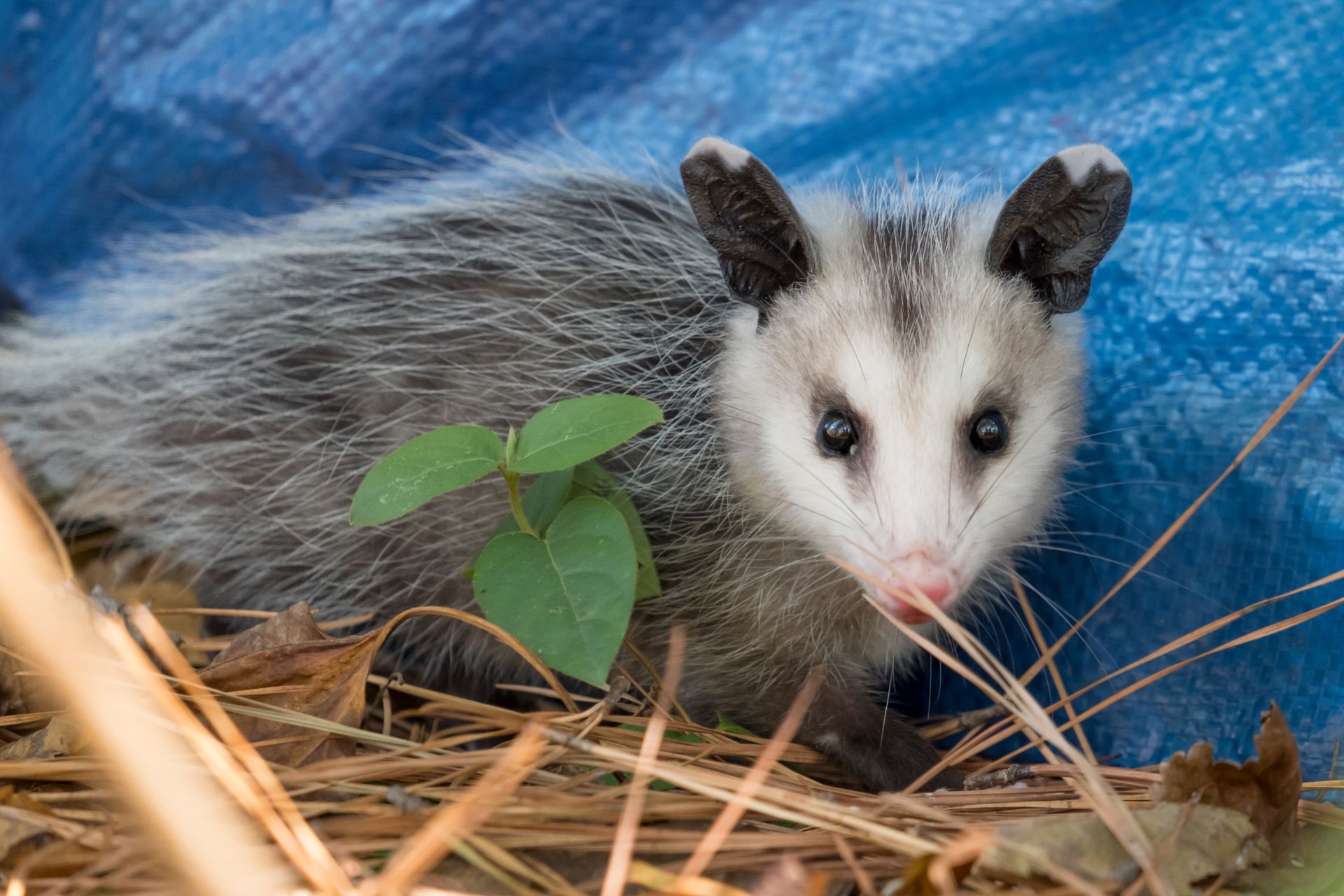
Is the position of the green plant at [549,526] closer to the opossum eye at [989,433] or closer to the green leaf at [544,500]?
the green leaf at [544,500]

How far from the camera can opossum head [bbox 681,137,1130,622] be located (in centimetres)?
147

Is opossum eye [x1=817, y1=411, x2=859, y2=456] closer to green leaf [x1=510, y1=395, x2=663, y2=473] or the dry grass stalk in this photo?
green leaf [x1=510, y1=395, x2=663, y2=473]

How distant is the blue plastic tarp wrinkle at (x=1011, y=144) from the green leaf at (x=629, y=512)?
0.61 meters

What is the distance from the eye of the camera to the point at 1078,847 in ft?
4.03

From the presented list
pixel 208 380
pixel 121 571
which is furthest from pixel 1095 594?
pixel 121 571

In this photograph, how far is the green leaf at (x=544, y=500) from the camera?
1612 mm

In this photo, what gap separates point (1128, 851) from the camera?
1.23 meters

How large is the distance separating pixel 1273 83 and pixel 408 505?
1586 millimetres

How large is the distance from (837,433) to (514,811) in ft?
2.18

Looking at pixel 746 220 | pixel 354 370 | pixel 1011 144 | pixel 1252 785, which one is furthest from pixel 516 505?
pixel 1011 144

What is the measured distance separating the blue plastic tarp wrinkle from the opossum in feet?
0.79

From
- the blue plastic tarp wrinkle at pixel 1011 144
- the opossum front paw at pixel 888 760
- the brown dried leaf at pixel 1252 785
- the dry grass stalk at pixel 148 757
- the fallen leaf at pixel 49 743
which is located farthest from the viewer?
the blue plastic tarp wrinkle at pixel 1011 144

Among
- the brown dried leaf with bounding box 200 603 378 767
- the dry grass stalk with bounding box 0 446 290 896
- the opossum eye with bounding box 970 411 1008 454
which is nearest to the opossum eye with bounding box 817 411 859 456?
the opossum eye with bounding box 970 411 1008 454

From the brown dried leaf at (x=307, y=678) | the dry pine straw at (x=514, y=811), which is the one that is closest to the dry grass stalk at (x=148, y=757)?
the dry pine straw at (x=514, y=811)
